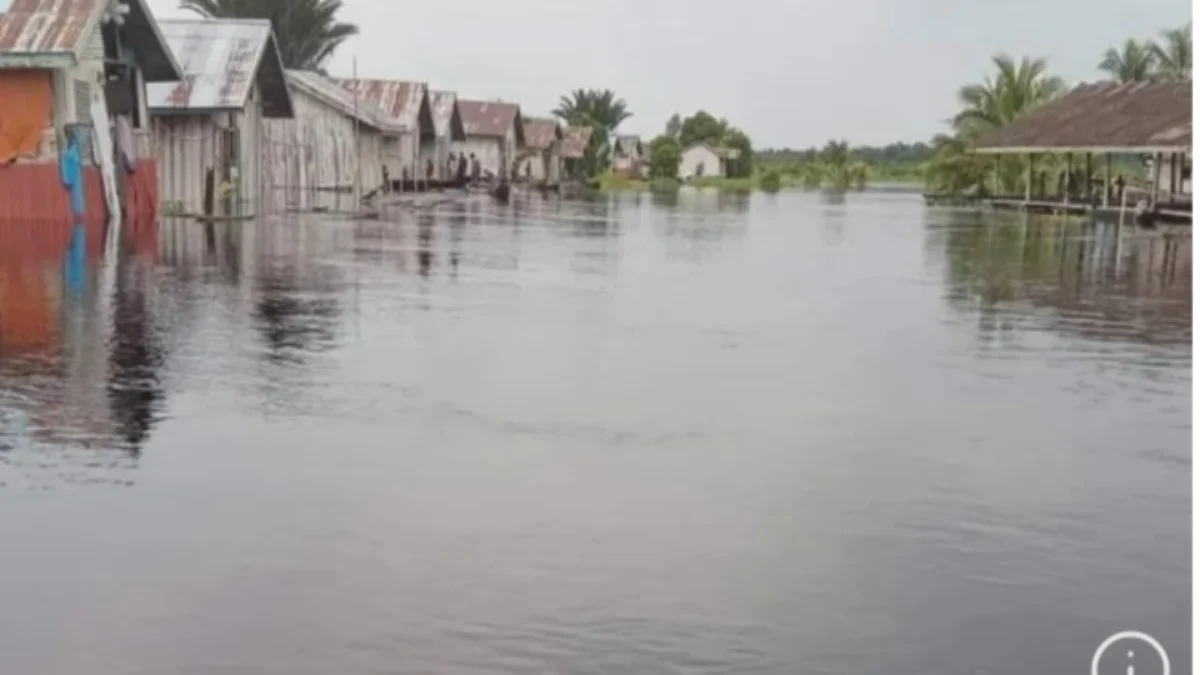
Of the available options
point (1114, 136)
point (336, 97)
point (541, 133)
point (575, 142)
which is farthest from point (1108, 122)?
point (575, 142)

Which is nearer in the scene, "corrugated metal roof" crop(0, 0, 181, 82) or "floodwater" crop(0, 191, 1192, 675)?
"floodwater" crop(0, 191, 1192, 675)

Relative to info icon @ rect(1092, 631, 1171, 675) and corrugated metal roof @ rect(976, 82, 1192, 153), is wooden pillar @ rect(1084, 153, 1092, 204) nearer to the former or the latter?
corrugated metal roof @ rect(976, 82, 1192, 153)

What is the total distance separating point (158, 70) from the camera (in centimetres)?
2816

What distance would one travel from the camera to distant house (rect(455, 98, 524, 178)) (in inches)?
2680

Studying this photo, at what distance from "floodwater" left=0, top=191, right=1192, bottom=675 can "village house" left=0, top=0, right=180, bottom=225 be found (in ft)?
31.7

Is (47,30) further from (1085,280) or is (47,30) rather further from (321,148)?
(321,148)

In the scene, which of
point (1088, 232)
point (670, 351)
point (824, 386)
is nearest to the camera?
point (824, 386)

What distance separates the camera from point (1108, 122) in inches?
1521

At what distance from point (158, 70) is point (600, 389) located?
2119 cm

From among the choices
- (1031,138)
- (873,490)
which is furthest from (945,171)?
(873,490)

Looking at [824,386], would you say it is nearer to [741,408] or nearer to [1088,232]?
[741,408]

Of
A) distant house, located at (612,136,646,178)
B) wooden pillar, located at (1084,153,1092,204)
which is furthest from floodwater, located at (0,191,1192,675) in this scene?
distant house, located at (612,136,646,178)

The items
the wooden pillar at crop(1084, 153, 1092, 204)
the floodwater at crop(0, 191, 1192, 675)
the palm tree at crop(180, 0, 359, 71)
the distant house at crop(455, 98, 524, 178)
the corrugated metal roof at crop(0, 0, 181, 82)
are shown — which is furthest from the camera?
the distant house at crop(455, 98, 524, 178)

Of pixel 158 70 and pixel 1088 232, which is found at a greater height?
pixel 158 70
